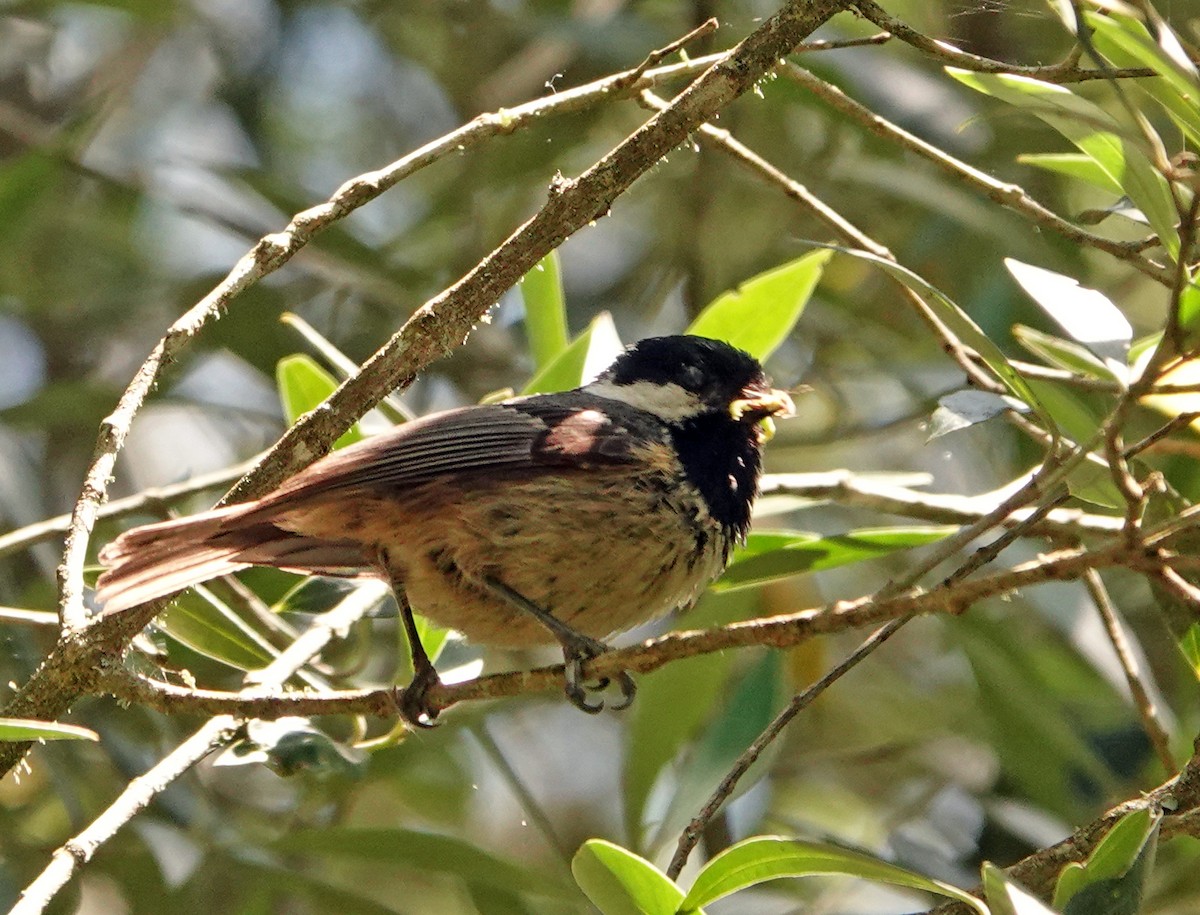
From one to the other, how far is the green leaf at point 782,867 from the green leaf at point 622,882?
42 mm

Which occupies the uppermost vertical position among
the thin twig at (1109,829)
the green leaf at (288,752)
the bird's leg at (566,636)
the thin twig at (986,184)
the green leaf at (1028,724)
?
the thin twig at (986,184)

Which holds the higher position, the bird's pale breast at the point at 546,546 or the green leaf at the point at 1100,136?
the green leaf at the point at 1100,136

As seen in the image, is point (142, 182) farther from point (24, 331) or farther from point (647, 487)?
point (647, 487)

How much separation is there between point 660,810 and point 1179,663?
6.02 ft

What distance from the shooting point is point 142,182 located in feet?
18.4

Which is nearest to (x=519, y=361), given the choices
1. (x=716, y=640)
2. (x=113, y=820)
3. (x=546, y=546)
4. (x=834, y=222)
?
(x=546, y=546)

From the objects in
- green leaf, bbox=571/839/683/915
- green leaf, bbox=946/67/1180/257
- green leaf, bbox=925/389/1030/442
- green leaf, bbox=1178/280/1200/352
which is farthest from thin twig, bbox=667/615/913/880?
green leaf, bbox=946/67/1180/257

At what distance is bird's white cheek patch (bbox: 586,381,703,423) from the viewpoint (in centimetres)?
382

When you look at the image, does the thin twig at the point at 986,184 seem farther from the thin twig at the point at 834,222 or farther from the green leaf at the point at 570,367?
the green leaf at the point at 570,367

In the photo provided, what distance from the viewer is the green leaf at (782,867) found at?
85.6 inches

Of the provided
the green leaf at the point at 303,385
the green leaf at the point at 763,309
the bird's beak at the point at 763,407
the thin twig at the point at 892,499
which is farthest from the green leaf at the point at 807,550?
the green leaf at the point at 303,385

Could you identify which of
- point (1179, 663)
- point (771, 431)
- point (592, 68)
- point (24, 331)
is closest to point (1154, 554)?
point (771, 431)

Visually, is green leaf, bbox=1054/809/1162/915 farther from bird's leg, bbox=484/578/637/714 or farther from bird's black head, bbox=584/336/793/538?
bird's black head, bbox=584/336/793/538

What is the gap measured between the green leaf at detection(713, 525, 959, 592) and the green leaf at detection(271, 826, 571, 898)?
88cm
